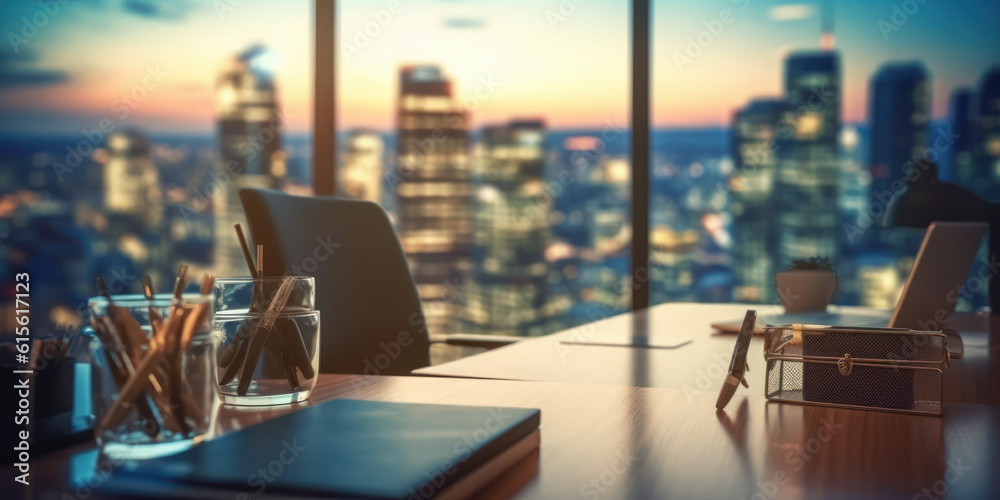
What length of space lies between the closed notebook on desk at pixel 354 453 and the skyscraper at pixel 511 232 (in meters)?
3.17

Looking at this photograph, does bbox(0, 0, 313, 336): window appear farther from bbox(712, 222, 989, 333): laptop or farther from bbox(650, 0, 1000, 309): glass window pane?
bbox(712, 222, 989, 333): laptop

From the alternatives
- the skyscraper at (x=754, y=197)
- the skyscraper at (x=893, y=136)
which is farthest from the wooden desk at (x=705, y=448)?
the skyscraper at (x=893, y=136)

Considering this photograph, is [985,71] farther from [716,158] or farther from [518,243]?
[518,243]


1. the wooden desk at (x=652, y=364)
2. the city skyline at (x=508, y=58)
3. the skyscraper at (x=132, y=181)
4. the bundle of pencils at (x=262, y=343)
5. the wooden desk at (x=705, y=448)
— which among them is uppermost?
the city skyline at (x=508, y=58)

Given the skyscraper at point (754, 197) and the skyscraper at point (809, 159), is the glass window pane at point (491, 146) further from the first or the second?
the skyscraper at point (809, 159)

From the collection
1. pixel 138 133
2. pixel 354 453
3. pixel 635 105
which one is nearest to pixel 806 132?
pixel 635 105

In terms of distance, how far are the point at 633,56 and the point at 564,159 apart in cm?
69

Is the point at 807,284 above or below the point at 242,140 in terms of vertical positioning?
below

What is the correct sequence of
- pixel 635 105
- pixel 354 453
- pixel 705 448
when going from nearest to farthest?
pixel 354 453
pixel 705 448
pixel 635 105

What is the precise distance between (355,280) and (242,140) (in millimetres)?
2060

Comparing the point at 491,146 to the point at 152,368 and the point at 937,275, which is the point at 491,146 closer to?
the point at 937,275

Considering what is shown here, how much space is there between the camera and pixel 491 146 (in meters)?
4.54

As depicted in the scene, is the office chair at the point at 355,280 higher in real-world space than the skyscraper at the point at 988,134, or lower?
lower

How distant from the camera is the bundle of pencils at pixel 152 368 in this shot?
68 centimetres
